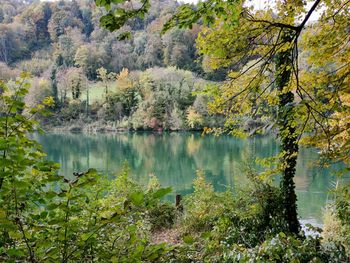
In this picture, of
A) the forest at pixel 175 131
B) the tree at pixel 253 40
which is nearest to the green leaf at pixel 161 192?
the forest at pixel 175 131

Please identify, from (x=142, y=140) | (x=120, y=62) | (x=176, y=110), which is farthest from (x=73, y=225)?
(x=120, y=62)

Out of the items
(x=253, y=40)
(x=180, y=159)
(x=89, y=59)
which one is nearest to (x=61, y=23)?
(x=89, y=59)

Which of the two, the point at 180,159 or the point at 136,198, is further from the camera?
the point at 180,159

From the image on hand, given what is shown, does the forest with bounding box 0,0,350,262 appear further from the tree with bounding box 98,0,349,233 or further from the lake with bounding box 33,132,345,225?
the lake with bounding box 33,132,345,225

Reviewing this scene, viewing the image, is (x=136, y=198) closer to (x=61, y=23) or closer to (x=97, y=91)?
(x=97, y=91)

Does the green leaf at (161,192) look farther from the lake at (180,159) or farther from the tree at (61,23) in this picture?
the tree at (61,23)

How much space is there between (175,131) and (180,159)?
18286 millimetres

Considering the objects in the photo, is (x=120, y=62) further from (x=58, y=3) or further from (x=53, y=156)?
(x=58, y=3)

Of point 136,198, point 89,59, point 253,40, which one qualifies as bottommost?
point 136,198

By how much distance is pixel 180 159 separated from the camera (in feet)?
87.5

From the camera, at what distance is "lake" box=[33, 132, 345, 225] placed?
13.6 meters

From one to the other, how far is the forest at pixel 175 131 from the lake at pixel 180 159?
234 millimetres

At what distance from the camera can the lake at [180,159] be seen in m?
13.6

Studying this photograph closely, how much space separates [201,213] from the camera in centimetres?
789
